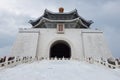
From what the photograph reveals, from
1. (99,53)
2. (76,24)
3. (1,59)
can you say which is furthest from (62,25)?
(1,59)

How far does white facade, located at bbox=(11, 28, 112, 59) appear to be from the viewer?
45.7ft

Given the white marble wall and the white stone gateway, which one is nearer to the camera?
the white marble wall

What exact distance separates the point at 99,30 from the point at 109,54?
345cm

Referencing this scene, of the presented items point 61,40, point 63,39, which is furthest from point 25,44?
point 63,39

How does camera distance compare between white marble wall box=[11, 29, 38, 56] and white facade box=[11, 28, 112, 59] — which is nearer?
white marble wall box=[11, 29, 38, 56]

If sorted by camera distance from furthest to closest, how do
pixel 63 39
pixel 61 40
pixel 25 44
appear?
pixel 61 40 < pixel 63 39 < pixel 25 44

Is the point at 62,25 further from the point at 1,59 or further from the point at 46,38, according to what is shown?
the point at 1,59

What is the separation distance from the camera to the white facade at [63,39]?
1392cm

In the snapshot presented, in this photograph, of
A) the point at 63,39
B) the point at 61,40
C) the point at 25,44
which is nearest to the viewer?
the point at 25,44

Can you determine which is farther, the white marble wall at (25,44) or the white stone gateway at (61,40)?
the white stone gateway at (61,40)

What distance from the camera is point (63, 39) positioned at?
15.4m

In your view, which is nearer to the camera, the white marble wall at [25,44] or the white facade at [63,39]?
the white marble wall at [25,44]

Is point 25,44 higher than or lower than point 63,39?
lower

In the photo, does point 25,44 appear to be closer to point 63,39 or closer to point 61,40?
point 61,40
